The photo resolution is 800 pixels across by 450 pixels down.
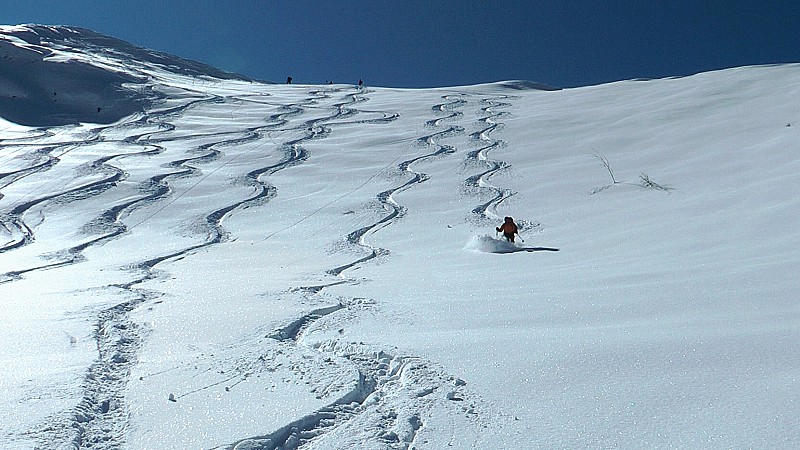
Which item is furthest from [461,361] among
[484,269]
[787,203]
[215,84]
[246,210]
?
[215,84]

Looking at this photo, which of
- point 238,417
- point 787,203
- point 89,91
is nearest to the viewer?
point 238,417

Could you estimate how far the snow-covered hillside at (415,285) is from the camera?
2920 mm

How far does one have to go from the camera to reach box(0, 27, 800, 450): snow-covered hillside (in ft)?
9.58

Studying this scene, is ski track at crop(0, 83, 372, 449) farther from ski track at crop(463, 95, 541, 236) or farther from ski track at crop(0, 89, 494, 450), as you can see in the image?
ski track at crop(463, 95, 541, 236)

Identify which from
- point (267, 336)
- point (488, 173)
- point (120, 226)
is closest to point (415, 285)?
point (267, 336)

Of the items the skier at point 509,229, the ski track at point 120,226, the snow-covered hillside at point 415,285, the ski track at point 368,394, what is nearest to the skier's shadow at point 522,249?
the snow-covered hillside at point 415,285

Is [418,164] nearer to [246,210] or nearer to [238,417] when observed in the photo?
[246,210]

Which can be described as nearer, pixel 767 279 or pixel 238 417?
pixel 238 417

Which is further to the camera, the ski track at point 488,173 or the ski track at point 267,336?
the ski track at point 488,173

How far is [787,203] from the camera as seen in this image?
714cm

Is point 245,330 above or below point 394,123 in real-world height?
below

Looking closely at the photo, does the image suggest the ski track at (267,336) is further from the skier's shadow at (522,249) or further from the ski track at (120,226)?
the skier's shadow at (522,249)

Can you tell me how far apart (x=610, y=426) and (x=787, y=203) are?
5.36m

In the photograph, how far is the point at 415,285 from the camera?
19.3 feet
